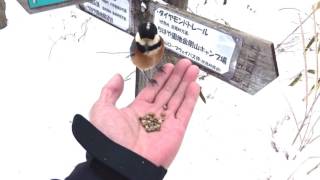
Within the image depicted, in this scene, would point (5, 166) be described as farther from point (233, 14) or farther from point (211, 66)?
point (233, 14)

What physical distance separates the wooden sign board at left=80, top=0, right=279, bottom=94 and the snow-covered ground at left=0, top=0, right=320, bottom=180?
93cm

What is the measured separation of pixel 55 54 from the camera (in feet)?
11.1

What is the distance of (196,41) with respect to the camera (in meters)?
1.68

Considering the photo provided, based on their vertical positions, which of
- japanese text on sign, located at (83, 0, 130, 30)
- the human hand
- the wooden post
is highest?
japanese text on sign, located at (83, 0, 130, 30)

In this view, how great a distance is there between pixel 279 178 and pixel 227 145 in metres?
0.40

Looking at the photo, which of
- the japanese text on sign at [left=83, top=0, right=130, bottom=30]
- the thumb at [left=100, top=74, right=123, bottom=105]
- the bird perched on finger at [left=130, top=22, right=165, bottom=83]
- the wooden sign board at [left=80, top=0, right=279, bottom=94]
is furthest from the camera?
the japanese text on sign at [left=83, top=0, right=130, bottom=30]

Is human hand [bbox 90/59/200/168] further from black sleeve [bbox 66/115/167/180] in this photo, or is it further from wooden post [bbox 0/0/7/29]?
wooden post [bbox 0/0/7/29]

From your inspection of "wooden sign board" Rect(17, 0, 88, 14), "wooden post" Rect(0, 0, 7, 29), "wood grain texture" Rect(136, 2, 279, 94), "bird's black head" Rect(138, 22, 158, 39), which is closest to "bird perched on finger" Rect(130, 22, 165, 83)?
"bird's black head" Rect(138, 22, 158, 39)

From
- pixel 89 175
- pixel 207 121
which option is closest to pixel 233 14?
pixel 207 121

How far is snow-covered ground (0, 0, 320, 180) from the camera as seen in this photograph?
8.01 ft

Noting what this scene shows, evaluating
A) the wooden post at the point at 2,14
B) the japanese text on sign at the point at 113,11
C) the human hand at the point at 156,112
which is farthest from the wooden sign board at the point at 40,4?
the wooden post at the point at 2,14

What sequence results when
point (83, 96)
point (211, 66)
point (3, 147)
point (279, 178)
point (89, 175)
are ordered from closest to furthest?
point (89, 175) → point (211, 66) → point (279, 178) → point (3, 147) → point (83, 96)

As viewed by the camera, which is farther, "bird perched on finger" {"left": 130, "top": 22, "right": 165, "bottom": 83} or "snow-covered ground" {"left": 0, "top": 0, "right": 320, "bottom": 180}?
"snow-covered ground" {"left": 0, "top": 0, "right": 320, "bottom": 180}

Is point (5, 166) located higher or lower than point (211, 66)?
lower
